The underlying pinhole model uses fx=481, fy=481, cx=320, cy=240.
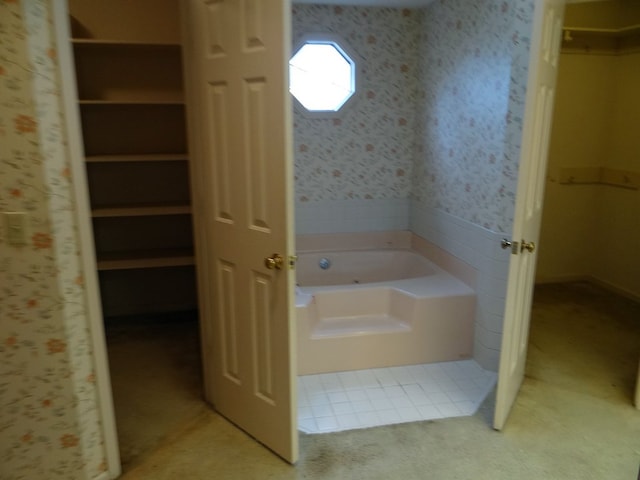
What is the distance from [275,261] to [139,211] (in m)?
1.59

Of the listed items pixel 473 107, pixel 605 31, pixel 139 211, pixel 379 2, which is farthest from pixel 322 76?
pixel 605 31

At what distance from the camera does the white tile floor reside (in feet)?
7.81

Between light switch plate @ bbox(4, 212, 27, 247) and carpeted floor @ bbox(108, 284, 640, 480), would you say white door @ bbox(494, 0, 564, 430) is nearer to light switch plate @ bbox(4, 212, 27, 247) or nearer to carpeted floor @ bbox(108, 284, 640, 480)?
carpeted floor @ bbox(108, 284, 640, 480)

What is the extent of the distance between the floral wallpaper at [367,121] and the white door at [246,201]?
1.67 meters

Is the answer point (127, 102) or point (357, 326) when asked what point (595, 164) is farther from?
point (127, 102)

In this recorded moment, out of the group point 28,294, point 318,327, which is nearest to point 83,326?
point 28,294

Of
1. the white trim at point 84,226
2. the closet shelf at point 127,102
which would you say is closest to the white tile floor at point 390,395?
the white trim at point 84,226

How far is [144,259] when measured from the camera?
3.22 meters

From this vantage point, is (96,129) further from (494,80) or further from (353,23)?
(494,80)

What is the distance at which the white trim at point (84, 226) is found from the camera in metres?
1.60

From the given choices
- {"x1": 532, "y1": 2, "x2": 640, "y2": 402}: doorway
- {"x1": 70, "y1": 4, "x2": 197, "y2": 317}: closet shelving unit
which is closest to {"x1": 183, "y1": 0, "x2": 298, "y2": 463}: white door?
{"x1": 70, "y1": 4, "x2": 197, "y2": 317}: closet shelving unit

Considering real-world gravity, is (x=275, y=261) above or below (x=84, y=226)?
below

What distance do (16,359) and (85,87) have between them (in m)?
2.10

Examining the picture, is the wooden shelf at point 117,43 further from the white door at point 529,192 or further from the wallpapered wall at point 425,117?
the white door at point 529,192
